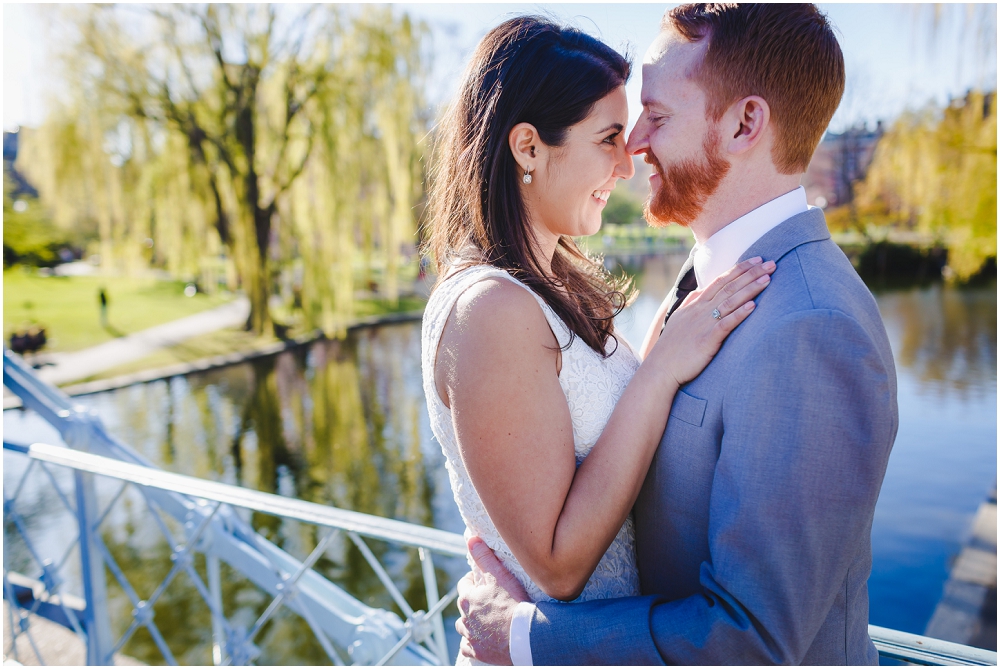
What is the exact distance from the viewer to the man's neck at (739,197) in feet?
3.96

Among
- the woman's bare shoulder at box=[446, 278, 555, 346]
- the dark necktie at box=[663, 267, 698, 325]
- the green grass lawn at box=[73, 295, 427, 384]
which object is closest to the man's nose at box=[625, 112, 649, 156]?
the dark necktie at box=[663, 267, 698, 325]

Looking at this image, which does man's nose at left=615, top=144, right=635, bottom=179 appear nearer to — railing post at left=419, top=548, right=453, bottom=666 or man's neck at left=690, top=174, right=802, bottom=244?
man's neck at left=690, top=174, right=802, bottom=244

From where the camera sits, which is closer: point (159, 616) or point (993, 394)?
point (159, 616)

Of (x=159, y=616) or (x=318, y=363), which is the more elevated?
(x=318, y=363)

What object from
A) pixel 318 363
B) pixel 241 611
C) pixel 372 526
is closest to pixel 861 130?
pixel 318 363

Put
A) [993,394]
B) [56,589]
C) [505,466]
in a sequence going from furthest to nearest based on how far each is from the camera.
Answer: [993,394] → [56,589] → [505,466]

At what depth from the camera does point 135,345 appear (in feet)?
46.2

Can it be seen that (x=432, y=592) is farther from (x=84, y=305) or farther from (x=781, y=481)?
(x=84, y=305)

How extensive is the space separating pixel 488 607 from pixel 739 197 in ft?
2.79

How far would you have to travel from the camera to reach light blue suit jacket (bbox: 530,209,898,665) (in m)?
0.92

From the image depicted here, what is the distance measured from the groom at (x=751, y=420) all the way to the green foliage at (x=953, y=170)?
943 cm

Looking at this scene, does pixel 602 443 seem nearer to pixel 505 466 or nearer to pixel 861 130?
pixel 505 466

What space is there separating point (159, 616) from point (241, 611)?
2.38ft

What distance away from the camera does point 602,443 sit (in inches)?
42.7
